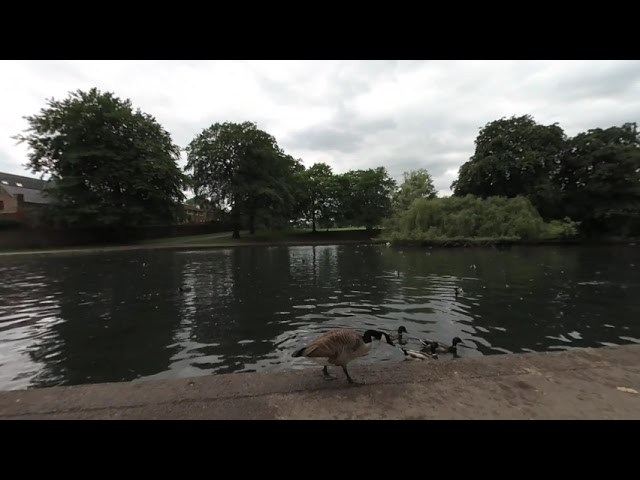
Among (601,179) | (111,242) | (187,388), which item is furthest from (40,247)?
(601,179)

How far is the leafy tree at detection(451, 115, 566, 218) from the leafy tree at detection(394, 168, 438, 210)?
58.8ft

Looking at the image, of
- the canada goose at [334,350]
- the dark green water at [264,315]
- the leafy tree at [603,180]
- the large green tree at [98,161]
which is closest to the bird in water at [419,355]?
the dark green water at [264,315]

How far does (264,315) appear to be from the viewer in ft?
32.5

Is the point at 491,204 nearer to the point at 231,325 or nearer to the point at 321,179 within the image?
A: the point at 321,179

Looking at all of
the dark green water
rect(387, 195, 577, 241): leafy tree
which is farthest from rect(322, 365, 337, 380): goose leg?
rect(387, 195, 577, 241): leafy tree

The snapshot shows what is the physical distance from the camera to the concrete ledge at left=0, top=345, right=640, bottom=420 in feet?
10.2

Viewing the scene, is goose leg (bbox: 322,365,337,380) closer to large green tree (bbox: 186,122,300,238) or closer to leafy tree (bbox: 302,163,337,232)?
large green tree (bbox: 186,122,300,238)

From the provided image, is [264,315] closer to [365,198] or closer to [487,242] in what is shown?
[487,242]

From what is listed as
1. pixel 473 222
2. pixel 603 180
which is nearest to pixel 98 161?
pixel 473 222

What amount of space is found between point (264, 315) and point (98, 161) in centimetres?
3901

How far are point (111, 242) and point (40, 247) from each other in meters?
6.95

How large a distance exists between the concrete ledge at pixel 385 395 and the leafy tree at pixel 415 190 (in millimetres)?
59607
